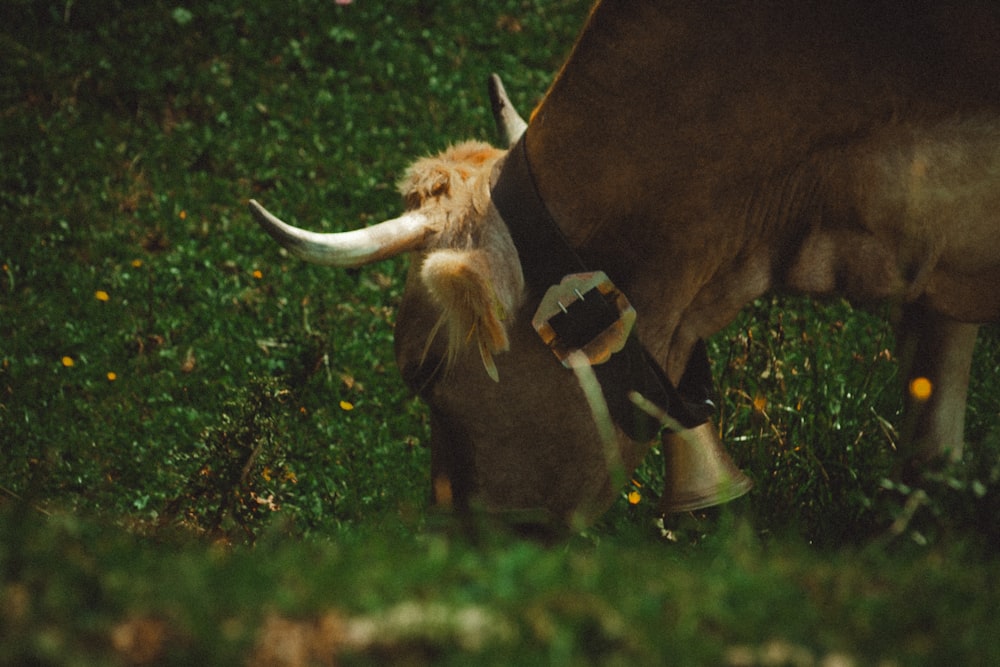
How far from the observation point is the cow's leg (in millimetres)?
3617

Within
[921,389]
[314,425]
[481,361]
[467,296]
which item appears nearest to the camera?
[467,296]

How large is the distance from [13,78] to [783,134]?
19.6 feet

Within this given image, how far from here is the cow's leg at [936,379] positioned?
11.9 feet

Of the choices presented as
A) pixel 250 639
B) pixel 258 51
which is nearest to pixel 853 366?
pixel 250 639

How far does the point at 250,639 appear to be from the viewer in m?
1.35

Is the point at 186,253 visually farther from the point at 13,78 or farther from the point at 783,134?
the point at 783,134

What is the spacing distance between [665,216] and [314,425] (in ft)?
7.47

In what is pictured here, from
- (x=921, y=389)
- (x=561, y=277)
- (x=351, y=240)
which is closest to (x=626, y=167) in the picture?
(x=561, y=277)

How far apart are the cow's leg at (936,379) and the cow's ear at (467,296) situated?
1620mm

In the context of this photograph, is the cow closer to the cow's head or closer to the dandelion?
the cow's head

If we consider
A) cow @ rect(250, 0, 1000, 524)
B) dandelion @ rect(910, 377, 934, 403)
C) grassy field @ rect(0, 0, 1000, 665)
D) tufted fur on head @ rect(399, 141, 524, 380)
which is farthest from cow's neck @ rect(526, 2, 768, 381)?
dandelion @ rect(910, 377, 934, 403)

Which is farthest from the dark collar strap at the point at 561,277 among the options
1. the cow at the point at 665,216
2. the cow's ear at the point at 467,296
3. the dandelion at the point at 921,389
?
the dandelion at the point at 921,389

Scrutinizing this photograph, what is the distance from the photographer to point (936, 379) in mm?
3656

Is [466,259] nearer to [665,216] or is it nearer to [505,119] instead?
[665,216]
